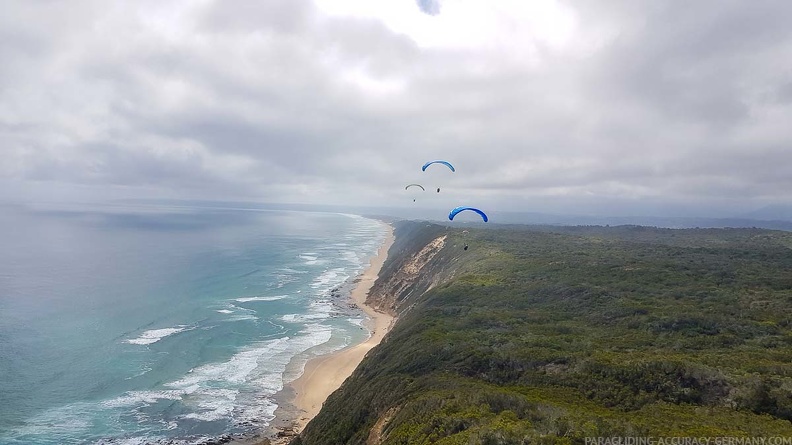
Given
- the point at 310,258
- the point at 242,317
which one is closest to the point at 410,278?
the point at 242,317

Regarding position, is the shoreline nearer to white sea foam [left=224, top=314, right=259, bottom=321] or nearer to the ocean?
the ocean

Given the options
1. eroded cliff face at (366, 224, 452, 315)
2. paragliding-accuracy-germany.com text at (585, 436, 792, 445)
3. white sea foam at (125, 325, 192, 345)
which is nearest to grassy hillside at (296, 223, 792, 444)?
paragliding-accuracy-germany.com text at (585, 436, 792, 445)

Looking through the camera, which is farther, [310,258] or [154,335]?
[310,258]

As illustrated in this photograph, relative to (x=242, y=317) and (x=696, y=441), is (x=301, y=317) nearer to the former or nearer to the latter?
(x=242, y=317)

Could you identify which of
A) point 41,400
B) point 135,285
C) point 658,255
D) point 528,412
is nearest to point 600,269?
point 658,255

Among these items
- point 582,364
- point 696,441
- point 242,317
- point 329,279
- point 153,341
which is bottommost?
point 153,341
